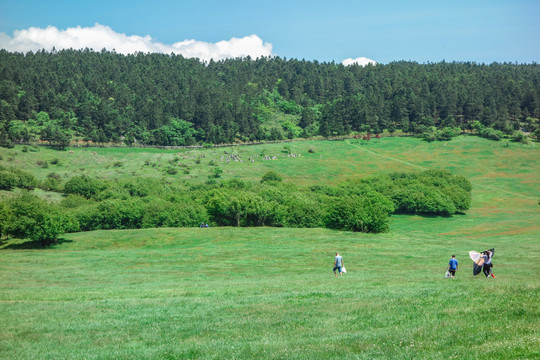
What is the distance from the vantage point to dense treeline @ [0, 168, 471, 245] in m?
73.2

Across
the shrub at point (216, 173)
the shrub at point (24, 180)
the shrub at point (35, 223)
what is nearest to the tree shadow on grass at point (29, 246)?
the shrub at point (35, 223)

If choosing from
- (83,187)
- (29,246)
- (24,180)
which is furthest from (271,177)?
(29,246)

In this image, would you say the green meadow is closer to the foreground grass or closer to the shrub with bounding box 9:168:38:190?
the foreground grass

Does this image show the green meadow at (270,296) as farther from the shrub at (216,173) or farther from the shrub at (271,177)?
the shrub at (216,173)

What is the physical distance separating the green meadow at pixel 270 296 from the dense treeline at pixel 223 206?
195 inches

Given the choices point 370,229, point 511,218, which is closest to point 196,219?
point 370,229

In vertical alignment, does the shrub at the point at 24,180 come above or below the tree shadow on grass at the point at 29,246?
above

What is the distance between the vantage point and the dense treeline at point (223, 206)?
7319 centimetres

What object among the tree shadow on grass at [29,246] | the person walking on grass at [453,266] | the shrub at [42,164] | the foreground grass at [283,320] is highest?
the foreground grass at [283,320]

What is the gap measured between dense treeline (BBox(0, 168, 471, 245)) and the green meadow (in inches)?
195

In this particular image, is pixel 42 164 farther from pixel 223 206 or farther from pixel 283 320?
pixel 283 320

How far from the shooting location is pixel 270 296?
2445 centimetres

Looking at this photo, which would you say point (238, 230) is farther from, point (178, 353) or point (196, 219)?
point (178, 353)

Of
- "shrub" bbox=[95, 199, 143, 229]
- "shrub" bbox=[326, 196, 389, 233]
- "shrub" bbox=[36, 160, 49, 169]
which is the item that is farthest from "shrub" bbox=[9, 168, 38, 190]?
"shrub" bbox=[326, 196, 389, 233]
